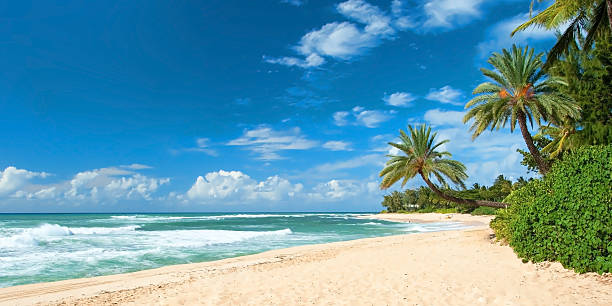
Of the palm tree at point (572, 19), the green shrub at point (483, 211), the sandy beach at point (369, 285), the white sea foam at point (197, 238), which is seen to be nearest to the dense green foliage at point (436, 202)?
the green shrub at point (483, 211)

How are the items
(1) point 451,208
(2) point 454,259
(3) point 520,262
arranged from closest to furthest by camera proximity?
(3) point 520,262 → (2) point 454,259 → (1) point 451,208

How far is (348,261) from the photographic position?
11977 millimetres

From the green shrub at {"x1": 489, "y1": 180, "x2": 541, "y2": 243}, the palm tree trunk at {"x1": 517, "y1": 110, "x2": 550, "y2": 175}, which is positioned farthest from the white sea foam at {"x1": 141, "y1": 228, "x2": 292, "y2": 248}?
the palm tree trunk at {"x1": 517, "y1": 110, "x2": 550, "y2": 175}

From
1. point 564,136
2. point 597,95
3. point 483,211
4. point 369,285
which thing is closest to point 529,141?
point 564,136

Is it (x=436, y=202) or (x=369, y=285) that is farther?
(x=436, y=202)

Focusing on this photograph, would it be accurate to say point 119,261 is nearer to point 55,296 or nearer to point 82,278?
point 82,278

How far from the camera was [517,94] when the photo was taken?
16.7m

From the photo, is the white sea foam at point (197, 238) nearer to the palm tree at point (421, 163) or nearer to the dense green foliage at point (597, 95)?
the palm tree at point (421, 163)

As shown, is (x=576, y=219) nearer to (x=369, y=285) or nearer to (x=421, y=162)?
(x=369, y=285)

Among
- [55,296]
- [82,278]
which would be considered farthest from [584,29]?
[82,278]

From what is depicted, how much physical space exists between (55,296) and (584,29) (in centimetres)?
2063

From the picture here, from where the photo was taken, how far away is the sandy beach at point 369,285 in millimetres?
6773

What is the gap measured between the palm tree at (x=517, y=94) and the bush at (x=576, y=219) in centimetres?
806

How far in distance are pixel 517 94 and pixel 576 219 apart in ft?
36.3
